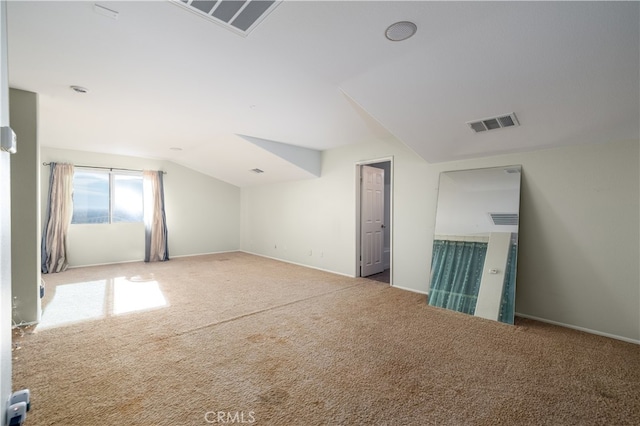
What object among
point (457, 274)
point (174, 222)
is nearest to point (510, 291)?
point (457, 274)

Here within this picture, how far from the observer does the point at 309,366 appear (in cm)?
230

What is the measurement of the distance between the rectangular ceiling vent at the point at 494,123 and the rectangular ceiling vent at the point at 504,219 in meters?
1.03

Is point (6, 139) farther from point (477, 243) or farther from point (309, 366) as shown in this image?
point (477, 243)

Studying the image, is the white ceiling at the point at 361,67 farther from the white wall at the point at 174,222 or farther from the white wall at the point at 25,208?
the white wall at the point at 174,222

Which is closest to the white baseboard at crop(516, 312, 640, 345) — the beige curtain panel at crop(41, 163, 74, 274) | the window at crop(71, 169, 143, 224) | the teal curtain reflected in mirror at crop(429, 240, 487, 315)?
the teal curtain reflected in mirror at crop(429, 240, 487, 315)

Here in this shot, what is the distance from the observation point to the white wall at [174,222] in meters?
A: 6.09

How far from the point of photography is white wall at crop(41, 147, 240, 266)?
6.09 metres

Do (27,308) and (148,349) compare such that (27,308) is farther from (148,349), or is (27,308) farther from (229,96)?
(229,96)

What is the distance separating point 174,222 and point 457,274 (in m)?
6.52

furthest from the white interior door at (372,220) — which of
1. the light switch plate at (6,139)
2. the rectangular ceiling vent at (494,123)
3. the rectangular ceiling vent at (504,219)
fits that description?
the light switch plate at (6,139)

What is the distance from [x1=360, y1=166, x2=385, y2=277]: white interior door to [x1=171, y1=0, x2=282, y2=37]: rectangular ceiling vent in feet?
11.9

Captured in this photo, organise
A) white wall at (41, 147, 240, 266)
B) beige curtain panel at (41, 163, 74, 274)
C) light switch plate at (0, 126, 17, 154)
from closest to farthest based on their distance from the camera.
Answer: light switch plate at (0, 126, 17, 154)
beige curtain panel at (41, 163, 74, 274)
white wall at (41, 147, 240, 266)

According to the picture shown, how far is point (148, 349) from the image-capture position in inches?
101

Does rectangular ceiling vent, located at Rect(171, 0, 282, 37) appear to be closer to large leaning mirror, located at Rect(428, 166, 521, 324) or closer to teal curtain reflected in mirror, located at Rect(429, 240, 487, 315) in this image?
large leaning mirror, located at Rect(428, 166, 521, 324)
